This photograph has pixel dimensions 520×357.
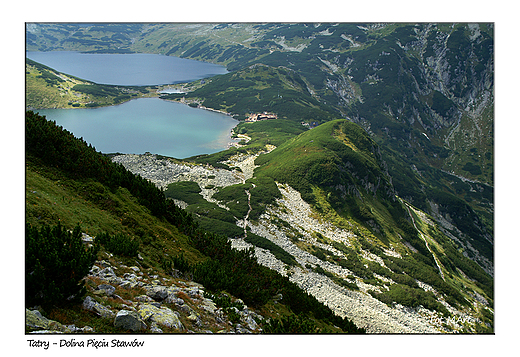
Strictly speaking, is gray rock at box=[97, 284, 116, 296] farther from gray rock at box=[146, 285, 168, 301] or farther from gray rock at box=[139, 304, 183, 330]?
gray rock at box=[146, 285, 168, 301]

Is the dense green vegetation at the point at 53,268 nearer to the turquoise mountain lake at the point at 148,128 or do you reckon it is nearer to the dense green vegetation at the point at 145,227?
the dense green vegetation at the point at 145,227

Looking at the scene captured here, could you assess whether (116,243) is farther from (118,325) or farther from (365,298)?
(365,298)

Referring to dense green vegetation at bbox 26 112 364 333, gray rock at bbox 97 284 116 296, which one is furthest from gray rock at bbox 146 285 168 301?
dense green vegetation at bbox 26 112 364 333

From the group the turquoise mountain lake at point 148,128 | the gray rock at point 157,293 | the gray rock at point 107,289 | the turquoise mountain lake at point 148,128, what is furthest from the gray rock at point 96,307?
the turquoise mountain lake at point 148,128

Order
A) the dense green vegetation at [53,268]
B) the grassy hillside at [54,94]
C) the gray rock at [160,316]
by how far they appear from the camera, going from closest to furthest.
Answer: the dense green vegetation at [53,268], the gray rock at [160,316], the grassy hillside at [54,94]

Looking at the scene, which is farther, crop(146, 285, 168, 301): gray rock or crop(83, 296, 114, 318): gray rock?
crop(146, 285, 168, 301): gray rock

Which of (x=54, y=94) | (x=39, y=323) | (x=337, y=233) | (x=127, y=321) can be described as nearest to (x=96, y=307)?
(x=127, y=321)

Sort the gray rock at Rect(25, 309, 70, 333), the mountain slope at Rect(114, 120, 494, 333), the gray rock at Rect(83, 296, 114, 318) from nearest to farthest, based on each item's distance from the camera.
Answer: the gray rock at Rect(25, 309, 70, 333)
the gray rock at Rect(83, 296, 114, 318)
the mountain slope at Rect(114, 120, 494, 333)
